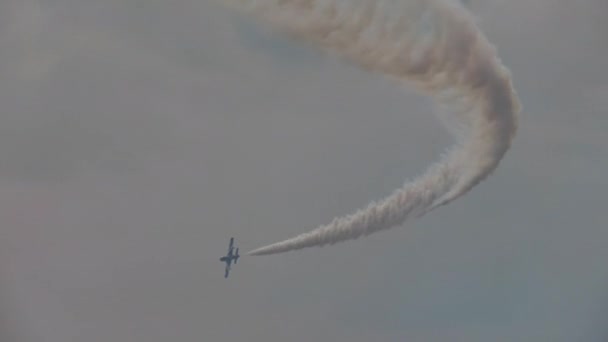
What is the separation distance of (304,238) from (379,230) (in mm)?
3040

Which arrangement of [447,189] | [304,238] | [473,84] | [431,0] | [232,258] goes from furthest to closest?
[232,258] → [304,238] → [447,189] → [473,84] → [431,0]

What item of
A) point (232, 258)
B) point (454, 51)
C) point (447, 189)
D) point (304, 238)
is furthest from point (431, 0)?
point (232, 258)

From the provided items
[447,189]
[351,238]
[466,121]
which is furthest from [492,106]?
[351,238]

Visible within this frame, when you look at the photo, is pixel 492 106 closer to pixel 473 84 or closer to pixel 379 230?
pixel 473 84

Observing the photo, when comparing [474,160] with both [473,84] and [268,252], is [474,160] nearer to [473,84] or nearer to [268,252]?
[473,84]

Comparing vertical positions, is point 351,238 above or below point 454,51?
below

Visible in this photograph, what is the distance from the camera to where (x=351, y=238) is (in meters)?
42.6

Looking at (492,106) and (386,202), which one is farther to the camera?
(386,202)

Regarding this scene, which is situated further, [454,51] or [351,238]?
[351,238]

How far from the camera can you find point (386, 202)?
137 ft

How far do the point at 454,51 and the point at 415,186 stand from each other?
19.2 ft

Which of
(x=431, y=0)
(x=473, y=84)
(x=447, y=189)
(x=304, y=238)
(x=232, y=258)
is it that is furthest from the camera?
(x=232, y=258)

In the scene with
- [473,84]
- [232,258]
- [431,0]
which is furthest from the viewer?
[232,258]

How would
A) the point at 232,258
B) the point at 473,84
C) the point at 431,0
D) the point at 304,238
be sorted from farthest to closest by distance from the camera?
the point at 232,258 → the point at 304,238 → the point at 473,84 → the point at 431,0
